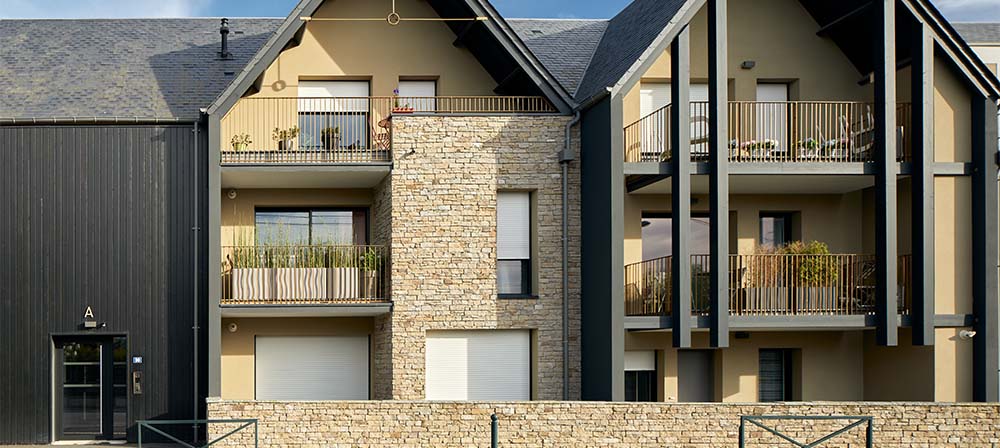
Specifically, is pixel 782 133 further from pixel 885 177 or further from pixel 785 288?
pixel 785 288

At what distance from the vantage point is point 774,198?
67.8 feet

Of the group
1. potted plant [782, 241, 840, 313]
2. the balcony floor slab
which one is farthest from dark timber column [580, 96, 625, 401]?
the balcony floor slab

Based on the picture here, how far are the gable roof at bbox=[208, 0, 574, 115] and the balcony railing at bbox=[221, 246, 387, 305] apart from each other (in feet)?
8.87

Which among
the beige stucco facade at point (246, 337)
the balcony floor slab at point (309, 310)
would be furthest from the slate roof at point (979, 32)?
the beige stucco facade at point (246, 337)

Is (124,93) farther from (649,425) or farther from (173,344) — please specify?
(649,425)

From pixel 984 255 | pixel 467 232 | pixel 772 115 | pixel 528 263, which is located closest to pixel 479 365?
pixel 528 263

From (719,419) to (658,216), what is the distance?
16.0ft

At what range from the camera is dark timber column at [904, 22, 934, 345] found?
1783 centimetres

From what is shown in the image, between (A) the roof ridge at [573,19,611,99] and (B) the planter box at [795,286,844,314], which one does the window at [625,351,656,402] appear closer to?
(B) the planter box at [795,286,844,314]

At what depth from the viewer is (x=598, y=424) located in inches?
663

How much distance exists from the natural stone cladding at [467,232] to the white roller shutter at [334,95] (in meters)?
1.75

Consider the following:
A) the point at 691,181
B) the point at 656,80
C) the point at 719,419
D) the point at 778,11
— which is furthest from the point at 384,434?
the point at 778,11

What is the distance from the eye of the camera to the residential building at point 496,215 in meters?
18.1

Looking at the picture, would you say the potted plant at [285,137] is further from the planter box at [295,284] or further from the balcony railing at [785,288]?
the balcony railing at [785,288]
